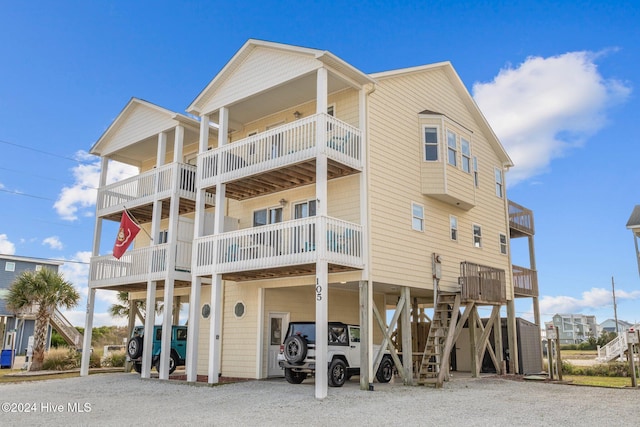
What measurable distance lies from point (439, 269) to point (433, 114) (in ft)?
19.1

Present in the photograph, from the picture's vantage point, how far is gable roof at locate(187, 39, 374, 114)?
16.6 m

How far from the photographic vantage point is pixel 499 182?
25.5 meters

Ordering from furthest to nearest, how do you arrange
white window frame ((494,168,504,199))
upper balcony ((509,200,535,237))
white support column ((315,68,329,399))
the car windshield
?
1. upper balcony ((509,200,535,237))
2. white window frame ((494,168,504,199))
3. the car windshield
4. white support column ((315,68,329,399))

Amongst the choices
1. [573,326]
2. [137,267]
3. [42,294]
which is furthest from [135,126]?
[573,326]

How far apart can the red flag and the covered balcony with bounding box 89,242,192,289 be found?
91cm

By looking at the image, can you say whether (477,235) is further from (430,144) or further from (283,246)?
(283,246)

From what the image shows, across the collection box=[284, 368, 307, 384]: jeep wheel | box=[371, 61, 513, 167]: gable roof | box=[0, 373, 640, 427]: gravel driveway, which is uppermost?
box=[371, 61, 513, 167]: gable roof

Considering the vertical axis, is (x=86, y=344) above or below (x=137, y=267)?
below

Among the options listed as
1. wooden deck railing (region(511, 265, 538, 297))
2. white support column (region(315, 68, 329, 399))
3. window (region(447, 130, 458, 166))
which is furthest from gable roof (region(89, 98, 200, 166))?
wooden deck railing (region(511, 265, 538, 297))

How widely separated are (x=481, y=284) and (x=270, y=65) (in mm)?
10789

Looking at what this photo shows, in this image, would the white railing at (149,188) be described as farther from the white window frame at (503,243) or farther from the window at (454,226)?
the white window frame at (503,243)

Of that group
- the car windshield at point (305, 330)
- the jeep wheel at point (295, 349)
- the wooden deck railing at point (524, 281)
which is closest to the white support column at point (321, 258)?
the jeep wheel at point (295, 349)

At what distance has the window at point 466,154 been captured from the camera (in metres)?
21.4

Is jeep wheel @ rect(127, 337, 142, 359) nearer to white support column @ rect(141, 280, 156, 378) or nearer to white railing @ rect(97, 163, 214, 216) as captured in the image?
white support column @ rect(141, 280, 156, 378)
